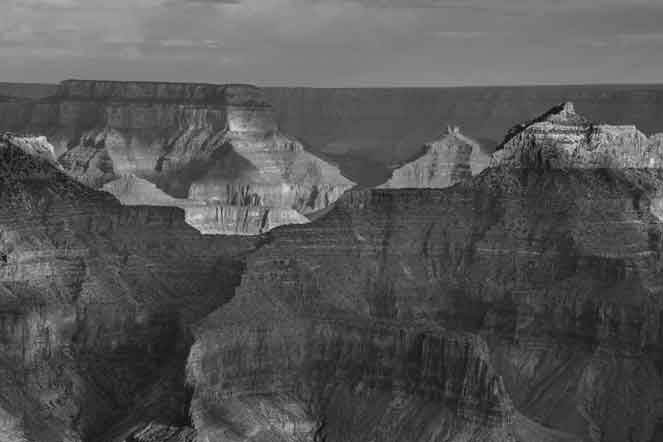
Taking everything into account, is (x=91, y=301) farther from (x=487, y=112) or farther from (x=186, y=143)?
(x=487, y=112)

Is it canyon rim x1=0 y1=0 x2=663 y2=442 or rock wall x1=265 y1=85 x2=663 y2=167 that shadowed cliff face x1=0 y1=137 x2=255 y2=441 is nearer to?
canyon rim x1=0 y1=0 x2=663 y2=442

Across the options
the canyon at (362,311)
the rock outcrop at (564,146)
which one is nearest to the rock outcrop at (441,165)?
the rock outcrop at (564,146)

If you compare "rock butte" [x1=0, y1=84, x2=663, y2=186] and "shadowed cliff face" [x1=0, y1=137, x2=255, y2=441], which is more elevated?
"rock butte" [x1=0, y1=84, x2=663, y2=186]

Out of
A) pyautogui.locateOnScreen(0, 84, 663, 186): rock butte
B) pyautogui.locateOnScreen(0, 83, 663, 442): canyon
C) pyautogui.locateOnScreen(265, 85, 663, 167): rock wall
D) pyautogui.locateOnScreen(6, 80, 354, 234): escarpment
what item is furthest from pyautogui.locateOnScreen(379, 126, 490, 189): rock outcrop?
pyautogui.locateOnScreen(0, 83, 663, 442): canyon

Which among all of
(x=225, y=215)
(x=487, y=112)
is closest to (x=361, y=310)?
(x=225, y=215)

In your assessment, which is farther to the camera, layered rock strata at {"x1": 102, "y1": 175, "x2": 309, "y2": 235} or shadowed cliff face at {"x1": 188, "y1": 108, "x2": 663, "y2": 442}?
layered rock strata at {"x1": 102, "y1": 175, "x2": 309, "y2": 235}

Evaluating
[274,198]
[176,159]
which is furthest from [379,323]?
[176,159]

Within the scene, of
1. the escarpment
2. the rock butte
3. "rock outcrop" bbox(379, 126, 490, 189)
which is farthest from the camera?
the rock butte
